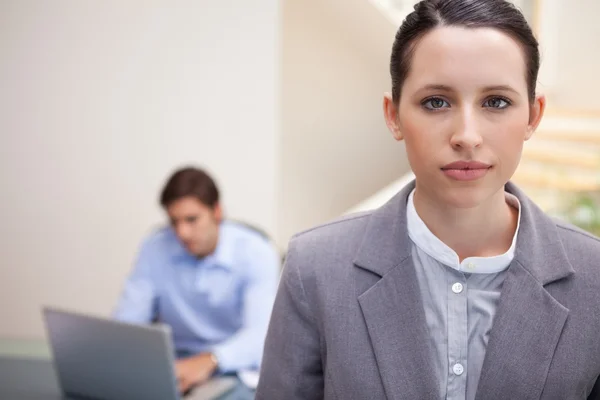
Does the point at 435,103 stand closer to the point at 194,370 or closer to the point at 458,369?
the point at 458,369

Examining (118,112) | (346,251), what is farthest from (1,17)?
(346,251)

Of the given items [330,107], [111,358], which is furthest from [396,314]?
[330,107]

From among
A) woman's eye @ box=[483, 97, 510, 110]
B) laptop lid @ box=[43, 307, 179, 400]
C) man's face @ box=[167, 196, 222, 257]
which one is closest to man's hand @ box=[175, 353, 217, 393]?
laptop lid @ box=[43, 307, 179, 400]

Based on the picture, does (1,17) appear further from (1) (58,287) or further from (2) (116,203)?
(1) (58,287)

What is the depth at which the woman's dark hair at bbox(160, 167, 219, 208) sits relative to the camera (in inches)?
102

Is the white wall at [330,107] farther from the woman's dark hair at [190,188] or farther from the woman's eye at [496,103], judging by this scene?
the woman's eye at [496,103]

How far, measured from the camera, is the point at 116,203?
153 inches

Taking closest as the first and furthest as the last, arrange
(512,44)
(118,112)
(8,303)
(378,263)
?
(512,44) → (378,263) → (118,112) → (8,303)

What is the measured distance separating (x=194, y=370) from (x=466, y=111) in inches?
57.7

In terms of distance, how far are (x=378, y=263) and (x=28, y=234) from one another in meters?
3.45

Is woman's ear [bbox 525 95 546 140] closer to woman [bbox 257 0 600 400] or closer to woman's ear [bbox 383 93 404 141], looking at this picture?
woman [bbox 257 0 600 400]

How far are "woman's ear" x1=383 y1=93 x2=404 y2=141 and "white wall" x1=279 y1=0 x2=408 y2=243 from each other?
289cm

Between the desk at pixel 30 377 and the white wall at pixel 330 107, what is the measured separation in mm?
1887

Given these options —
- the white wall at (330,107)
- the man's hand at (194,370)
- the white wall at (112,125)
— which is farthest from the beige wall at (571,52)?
the man's hand at (194,370)
